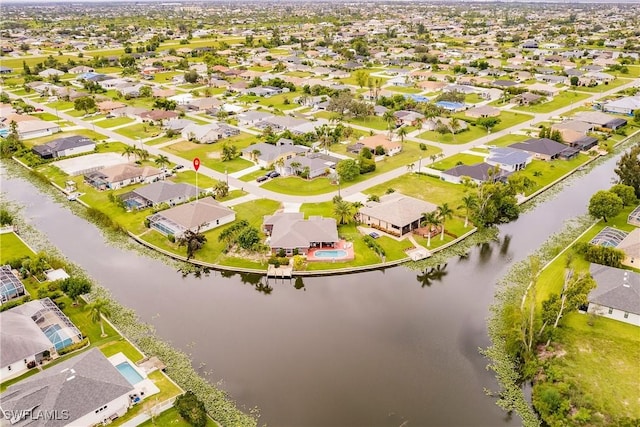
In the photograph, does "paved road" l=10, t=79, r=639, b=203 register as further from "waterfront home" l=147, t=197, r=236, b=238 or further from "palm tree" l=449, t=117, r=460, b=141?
"waterfront home" l=147, t=197, r=236, b=238

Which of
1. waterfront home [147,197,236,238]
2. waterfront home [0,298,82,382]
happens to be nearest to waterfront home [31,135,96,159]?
waterfront home [147,197,236,238]

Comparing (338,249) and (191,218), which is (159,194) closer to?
(191,218)

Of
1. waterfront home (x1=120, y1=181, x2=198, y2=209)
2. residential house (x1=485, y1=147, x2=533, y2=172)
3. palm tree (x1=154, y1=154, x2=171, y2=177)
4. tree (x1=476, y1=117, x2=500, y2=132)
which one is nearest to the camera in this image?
waterfront home (x1=120, y1=181, x2=198, y2=209)

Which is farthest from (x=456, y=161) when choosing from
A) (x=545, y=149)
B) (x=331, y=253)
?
(x=331, y=253)

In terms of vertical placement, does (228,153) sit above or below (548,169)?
above

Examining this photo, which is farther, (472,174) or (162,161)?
(162,161)

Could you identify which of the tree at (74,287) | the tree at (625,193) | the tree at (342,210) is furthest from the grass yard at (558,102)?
the tree at (74,287)

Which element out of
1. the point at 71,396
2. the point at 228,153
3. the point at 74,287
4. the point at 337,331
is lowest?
the point at 337,331
